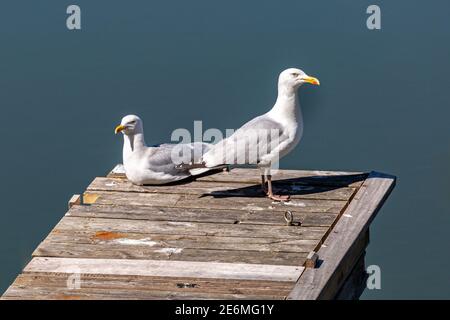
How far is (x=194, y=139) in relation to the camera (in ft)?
44.9

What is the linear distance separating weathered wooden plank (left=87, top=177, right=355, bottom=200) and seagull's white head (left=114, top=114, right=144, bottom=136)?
50cm

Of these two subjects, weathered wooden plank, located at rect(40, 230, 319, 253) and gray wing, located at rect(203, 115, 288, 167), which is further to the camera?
gray wing, located at rect(203, 115, 288, 167)

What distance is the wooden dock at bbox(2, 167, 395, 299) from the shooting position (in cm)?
1087

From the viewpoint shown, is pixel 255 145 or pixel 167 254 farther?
pixel 255 145

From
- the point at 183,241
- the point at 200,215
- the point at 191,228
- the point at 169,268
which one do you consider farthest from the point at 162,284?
the point at 200,215

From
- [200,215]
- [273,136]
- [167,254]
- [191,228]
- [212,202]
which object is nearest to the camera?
[167,254]

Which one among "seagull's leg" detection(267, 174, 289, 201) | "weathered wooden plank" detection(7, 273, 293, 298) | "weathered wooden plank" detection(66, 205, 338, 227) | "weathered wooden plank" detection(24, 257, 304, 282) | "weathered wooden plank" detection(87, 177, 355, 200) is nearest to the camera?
"weathered wooden plank" detection(7, 273, 293, 298)

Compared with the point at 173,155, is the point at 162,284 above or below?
below

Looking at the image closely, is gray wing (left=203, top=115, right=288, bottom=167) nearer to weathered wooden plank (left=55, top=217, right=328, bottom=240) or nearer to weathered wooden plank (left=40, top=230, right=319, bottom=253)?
weathered wooden plank (left=55, top=217, right=328, bottom=240)

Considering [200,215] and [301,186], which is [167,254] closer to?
[200,215]

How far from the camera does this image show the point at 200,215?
1226 centimetres

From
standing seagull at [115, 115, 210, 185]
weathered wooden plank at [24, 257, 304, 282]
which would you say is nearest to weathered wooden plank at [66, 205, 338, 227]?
standing seagull at [115, 115, 210, 185]

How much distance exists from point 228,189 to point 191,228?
1074 mm

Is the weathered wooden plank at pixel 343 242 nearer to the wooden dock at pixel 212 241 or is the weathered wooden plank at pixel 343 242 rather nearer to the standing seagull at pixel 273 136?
the wooden dock at pixel 212 241
